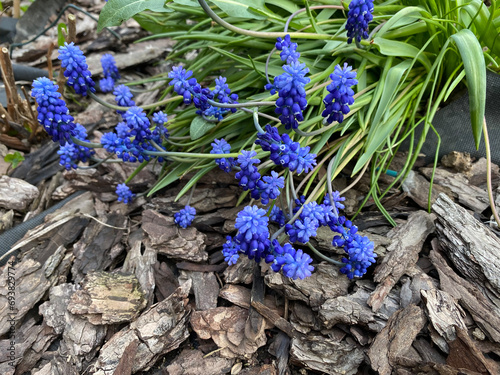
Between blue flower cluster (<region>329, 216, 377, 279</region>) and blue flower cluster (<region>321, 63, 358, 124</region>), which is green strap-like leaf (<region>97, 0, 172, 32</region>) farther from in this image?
blue flower cluster (<region>329, 216, 377, 279</region>)

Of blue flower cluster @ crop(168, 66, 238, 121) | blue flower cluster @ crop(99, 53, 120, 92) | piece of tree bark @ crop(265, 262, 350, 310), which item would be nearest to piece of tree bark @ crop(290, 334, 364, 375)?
piece of tree bark @ crop(265, 262, 350, 310)

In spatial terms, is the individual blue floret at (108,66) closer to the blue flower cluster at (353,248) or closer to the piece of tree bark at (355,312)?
the blue flower cluster at (353,248)

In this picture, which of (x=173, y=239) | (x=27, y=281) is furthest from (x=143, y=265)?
(x=27, y=281)

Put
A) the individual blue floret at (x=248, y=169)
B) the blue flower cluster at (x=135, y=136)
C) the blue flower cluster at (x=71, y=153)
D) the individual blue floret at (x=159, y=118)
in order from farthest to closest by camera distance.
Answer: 1. the blue flower cluster at (x=71, y=153)
2. the individual blue floret at (x=159, y=118)
3. the blue flower cluster at (x=135, y=136)
4. the individual blue floret at (x=248, y=169)

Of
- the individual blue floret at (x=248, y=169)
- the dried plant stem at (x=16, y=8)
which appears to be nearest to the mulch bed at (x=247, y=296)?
the individual blue floret at (x=248, y=169)

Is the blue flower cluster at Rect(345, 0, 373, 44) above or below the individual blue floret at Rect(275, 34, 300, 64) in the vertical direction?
above
